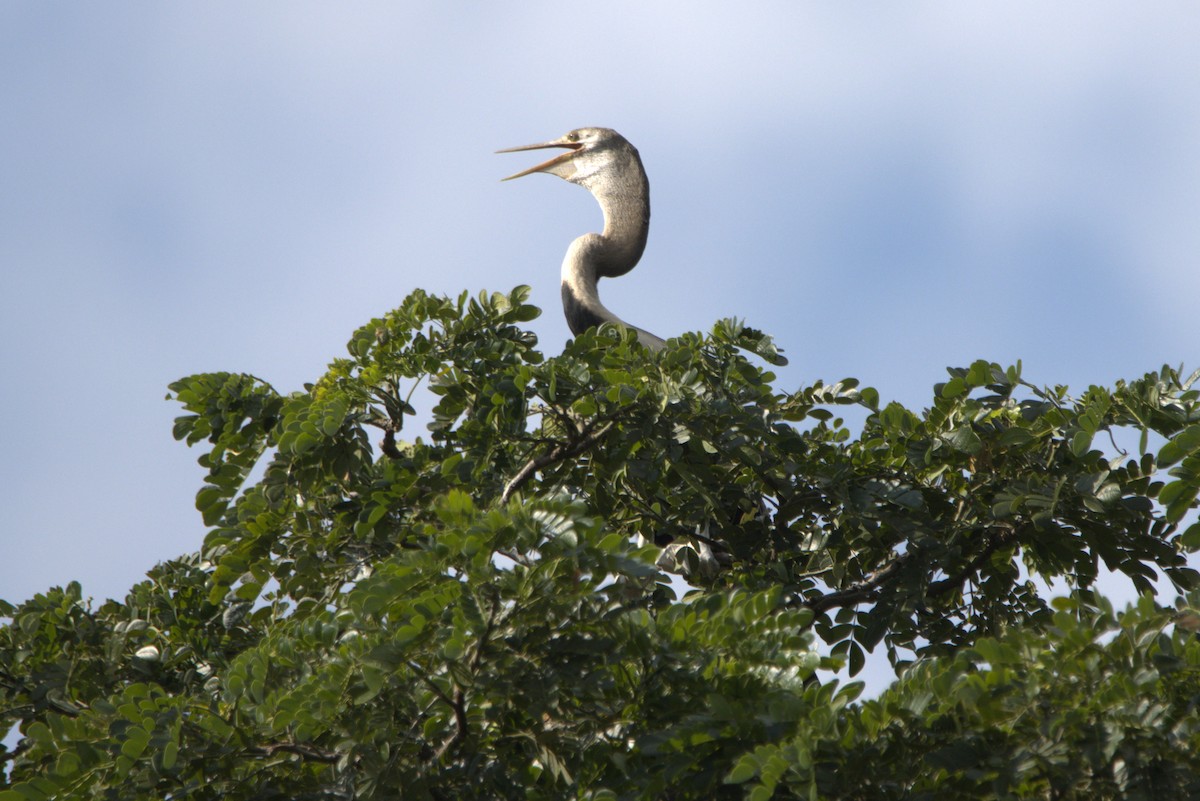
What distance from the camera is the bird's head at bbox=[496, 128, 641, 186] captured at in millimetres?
9125

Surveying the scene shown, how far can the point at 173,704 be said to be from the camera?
12.1 ft

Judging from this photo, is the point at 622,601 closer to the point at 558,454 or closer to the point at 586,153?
the point at 558,454

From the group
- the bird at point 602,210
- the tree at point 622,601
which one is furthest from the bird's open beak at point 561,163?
the tree at point 622,601

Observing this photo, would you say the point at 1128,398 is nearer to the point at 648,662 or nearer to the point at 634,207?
the point at 648,662

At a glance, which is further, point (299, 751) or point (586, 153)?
point (586, 153)

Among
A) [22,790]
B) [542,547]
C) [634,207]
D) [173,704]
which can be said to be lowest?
[22,790]

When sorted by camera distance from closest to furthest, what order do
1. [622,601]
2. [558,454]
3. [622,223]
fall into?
[622,601], [558,454], [622,223]

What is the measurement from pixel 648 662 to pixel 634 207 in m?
5.62

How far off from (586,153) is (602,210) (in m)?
0.59

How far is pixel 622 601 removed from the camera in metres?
3.48

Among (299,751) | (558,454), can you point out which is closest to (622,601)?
(299,751)

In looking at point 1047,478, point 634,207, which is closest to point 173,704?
point 1047,478

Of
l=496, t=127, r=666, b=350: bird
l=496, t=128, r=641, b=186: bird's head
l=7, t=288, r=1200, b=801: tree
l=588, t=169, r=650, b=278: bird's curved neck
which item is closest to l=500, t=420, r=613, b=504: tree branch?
l=7, t=288, r=1200, b=801: tree

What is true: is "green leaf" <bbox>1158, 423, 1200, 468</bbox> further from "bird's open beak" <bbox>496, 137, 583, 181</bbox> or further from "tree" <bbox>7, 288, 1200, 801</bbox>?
"bird's open beak" <bbox>496, 137, 583, 181</bbox>
